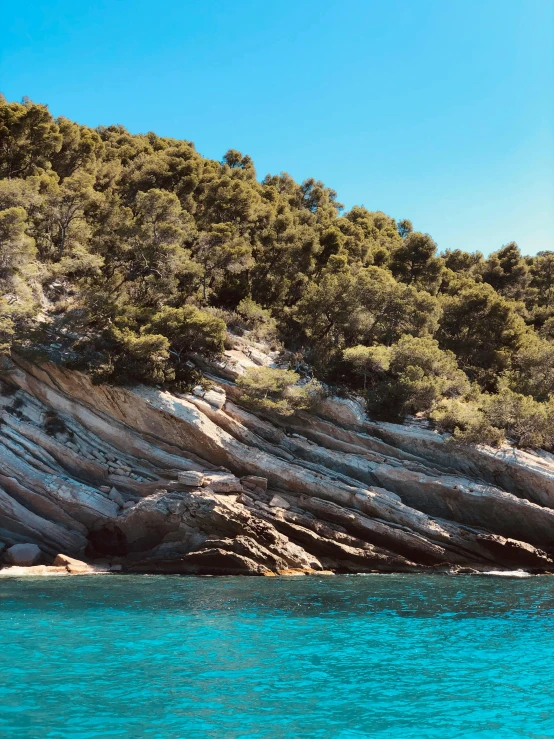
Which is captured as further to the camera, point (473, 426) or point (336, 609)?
point (473, 426)

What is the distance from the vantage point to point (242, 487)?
28.3m

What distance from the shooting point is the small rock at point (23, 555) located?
25.6m

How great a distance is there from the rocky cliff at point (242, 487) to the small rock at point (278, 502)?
162mm

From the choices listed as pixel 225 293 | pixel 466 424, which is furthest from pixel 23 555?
pixel 225 293

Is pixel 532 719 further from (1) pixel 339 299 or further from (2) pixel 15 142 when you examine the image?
(2) pixel 15 142

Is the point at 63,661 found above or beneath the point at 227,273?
beneath

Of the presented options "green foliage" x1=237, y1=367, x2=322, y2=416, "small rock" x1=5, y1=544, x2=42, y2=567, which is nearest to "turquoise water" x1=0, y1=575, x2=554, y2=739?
"small rock" x1=5, y1=544, x2=42, y2=567

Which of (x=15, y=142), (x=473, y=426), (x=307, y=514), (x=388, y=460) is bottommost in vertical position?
(x=307, y=514)

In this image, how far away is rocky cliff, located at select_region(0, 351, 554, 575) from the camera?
88.2 feet

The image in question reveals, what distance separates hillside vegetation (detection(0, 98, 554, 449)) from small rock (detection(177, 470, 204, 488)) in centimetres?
534

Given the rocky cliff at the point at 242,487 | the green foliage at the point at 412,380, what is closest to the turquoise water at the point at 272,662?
the rocky cliff at the point at 242,487

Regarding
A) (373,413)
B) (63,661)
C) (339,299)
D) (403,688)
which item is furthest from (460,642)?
(339,299)

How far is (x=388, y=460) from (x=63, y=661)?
813 inches

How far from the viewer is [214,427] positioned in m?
30.0
